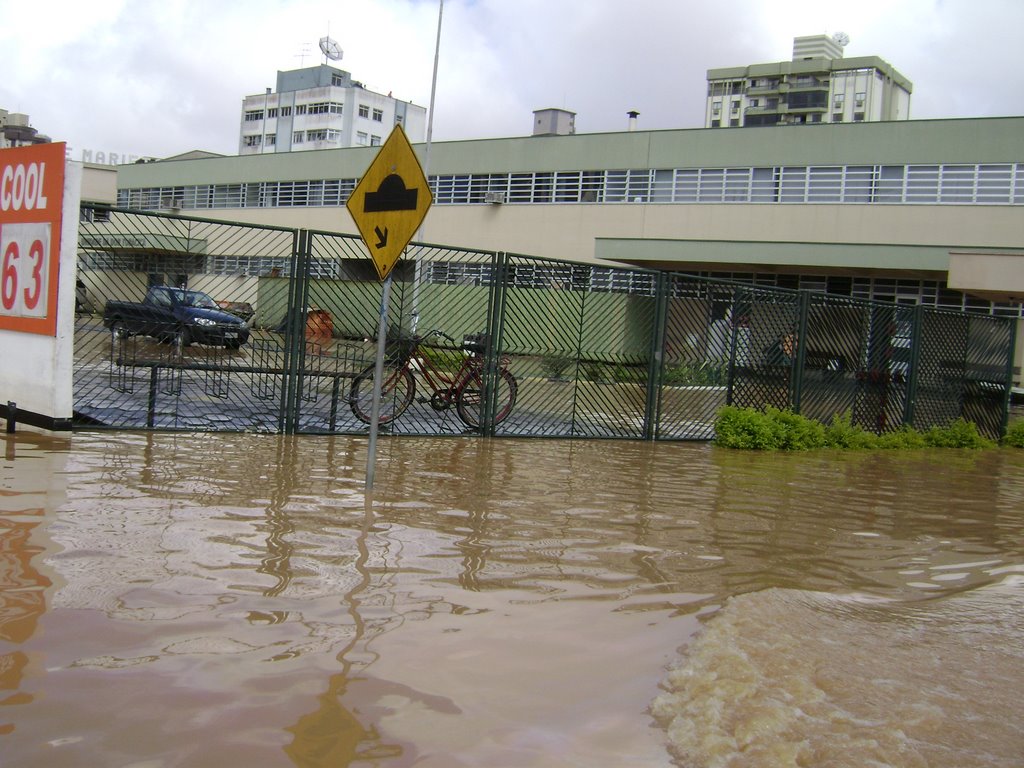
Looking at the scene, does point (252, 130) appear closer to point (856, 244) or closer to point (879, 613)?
point (856, 244)

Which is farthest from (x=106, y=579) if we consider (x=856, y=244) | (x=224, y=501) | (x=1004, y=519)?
(x=856, y=244)

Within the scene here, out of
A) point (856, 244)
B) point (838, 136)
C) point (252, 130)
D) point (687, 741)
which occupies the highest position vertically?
point (252, 130)

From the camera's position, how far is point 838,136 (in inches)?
1300

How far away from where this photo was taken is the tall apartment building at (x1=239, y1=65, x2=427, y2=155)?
85.2 m

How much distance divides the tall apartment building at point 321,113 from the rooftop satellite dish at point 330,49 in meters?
2.54

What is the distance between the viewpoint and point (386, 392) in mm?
11281

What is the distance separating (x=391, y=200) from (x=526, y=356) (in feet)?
18.6

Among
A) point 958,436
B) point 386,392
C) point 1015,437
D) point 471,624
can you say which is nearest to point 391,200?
point 471,624

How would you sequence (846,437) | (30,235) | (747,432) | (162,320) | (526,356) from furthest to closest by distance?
(846,437)
(747,432)
(526,356)
(162,320)
(30,235)

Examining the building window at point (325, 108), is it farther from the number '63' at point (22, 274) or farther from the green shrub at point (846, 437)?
the number '63' at point (22, 274)

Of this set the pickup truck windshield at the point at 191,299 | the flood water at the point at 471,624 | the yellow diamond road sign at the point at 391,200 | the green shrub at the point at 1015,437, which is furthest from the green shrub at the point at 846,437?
the yellow diamond road sign at the point at 391,200

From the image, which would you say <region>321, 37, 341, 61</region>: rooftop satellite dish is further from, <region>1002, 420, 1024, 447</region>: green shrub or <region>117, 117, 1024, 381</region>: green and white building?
<region>1002, 420, 1024, 447</region>: green shrub

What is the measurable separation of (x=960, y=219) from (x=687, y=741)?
3125 cm

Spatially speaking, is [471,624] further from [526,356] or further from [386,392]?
[526,356]
